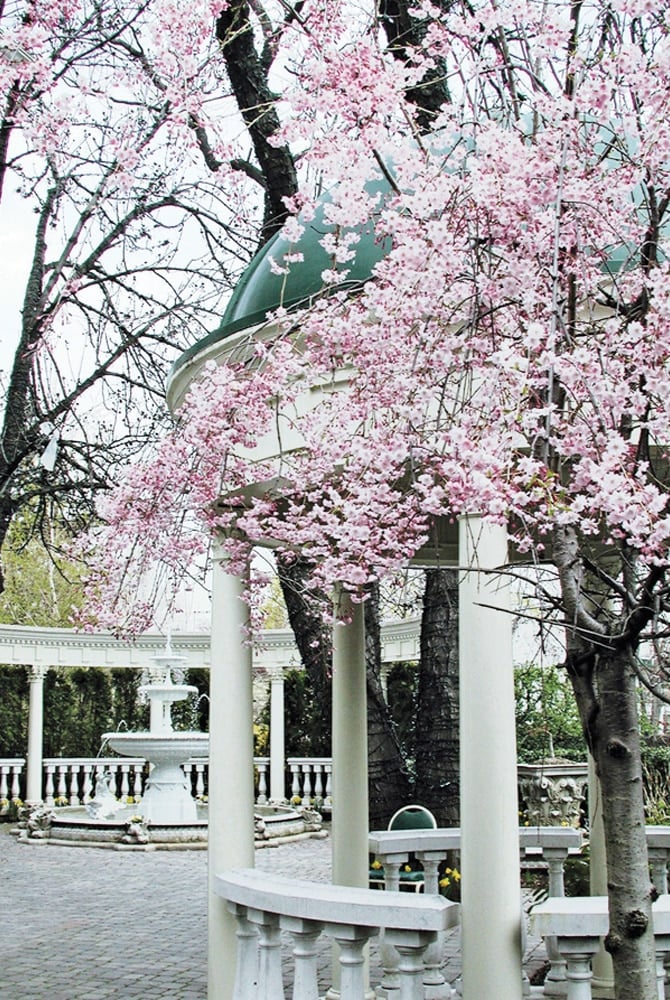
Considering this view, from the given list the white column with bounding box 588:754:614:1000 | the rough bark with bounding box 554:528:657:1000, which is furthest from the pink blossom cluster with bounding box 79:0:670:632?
the white column with bounding box 588:754:614:1000

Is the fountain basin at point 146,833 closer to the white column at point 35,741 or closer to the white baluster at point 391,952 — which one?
the white column at point 35,741

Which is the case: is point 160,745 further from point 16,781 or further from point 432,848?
point 432,848

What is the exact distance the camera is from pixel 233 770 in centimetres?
577

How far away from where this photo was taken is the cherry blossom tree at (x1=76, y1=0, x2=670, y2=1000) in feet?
11.4

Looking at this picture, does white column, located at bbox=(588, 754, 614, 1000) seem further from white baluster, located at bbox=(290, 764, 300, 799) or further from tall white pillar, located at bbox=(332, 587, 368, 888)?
white baluster, located at bbox=(290, 764, 300, 799)

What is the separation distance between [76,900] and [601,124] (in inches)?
385

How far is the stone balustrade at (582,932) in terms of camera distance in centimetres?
395

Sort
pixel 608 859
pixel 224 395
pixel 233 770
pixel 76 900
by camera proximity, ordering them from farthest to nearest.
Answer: pixel 76 900 < pixel 233 770 < pixel 224 395 < pixel 608 859

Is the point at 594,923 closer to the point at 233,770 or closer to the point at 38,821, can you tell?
the point at 233,770

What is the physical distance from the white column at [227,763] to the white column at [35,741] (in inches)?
552

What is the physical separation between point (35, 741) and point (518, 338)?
55.0 ft

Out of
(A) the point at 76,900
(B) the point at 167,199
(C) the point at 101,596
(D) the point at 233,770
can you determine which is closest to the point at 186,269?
(B) the point at 167,199

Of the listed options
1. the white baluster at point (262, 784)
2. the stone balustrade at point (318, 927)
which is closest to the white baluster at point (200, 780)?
the white baluster at point (262, 784)

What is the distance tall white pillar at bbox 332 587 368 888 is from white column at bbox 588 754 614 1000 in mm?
1375
